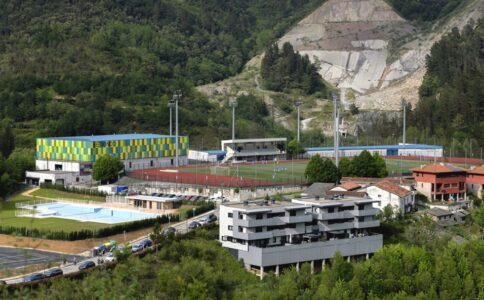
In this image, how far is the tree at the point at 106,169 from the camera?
58.1 metres

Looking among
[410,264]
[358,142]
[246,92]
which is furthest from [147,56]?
[410,264]

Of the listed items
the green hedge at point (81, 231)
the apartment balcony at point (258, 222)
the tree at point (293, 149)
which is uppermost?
the tree at point (293, 149)

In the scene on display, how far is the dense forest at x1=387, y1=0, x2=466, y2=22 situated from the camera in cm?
12669

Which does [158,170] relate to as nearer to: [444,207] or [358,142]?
[444,207]

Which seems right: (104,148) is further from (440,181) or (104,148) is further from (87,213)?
(440,181)

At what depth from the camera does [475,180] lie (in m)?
55.8

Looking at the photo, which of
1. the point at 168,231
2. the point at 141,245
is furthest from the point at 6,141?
the point at 141,245

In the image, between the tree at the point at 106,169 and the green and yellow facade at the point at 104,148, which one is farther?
the green and yellow facade at the point at 104,148

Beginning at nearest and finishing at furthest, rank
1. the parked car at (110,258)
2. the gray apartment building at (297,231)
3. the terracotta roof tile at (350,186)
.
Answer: the parked car at (110,258)
the gray apartment building at (297,231)
the terracotta roof tile at (350,186)

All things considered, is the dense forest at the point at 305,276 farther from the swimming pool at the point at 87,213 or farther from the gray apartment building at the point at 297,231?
the swimming pool at the point at 87,213

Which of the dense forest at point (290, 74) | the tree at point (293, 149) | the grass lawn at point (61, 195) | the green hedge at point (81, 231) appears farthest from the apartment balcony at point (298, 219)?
the dense forest at point (290, 74)

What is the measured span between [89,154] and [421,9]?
7560 cm

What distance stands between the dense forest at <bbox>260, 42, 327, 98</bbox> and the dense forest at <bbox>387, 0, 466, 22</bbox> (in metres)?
23.9

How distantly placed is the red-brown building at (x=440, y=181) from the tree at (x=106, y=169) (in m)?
16.8
